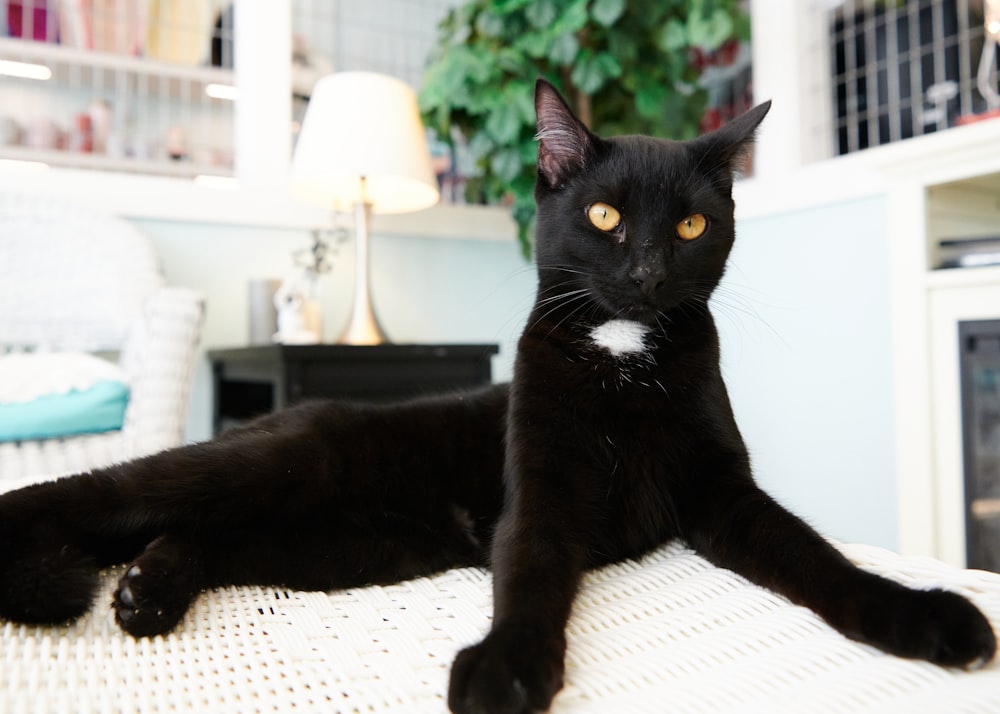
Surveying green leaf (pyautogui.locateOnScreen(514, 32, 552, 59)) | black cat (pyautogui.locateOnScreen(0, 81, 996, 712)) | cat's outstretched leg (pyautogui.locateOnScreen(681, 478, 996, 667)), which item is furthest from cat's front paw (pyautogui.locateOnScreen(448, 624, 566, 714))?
green leaf (pyautogui.locateOnScreen(514, 32, 552, 59))

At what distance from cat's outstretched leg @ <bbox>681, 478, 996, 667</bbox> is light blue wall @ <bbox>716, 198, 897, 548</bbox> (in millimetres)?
920

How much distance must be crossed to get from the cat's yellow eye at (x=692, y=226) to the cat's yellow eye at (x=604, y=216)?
0.23 feet

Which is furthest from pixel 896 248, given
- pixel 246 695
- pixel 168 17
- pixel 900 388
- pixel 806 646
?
pixel 168 17

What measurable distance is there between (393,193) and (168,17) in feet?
4.01

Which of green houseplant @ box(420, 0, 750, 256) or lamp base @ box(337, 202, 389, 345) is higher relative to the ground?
green houseplant @ box(420, 0, 750, 256)

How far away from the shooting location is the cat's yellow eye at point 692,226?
78 centimetres

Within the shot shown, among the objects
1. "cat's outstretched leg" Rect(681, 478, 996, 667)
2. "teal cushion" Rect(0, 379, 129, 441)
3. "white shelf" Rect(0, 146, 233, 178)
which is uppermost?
"white shelf" Rect(0, 146, 233, 178)

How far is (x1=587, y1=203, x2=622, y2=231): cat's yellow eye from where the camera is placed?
2.54ft

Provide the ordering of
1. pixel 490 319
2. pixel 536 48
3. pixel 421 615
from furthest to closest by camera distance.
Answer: pixel 490 319 → pixel 536 48 → pixel 421 615

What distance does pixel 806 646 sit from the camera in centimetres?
48

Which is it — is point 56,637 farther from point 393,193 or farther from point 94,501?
point 393,193

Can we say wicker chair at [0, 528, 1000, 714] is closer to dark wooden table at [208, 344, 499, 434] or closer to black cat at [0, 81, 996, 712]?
black cat at [0, 81, 996, 712]

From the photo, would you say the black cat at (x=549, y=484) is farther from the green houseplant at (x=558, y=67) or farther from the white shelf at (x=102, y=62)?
the white shelf at (x=102, y=62)

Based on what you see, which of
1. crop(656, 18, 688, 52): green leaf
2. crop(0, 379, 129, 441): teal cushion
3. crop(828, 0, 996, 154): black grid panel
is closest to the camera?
crop(0, 379, 129, 441): teal cushion
